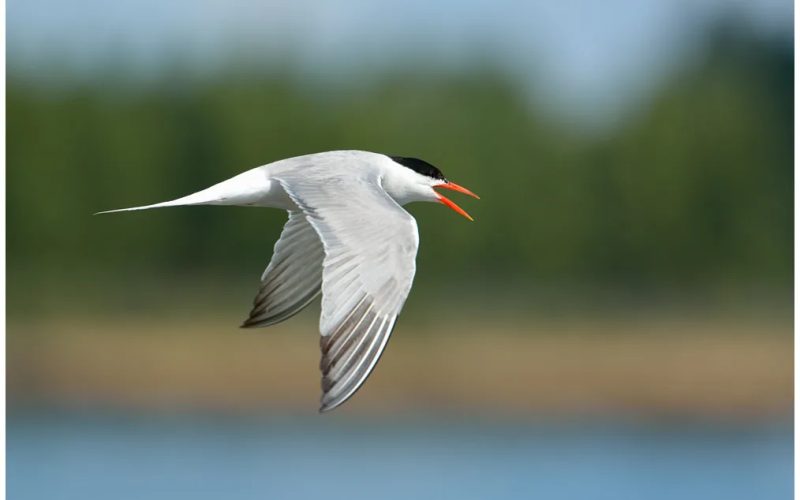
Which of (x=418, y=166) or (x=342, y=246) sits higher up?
(x=418, y=166)

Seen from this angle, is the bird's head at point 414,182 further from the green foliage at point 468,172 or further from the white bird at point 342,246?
the green foliage at point 468,172

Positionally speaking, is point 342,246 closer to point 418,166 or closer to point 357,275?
point 357,275

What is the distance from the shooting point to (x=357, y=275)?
3.16 metres

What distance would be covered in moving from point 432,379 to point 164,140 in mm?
3010

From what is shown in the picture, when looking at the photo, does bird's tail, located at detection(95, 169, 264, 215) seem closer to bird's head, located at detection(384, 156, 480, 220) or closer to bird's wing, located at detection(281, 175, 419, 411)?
bird's wing, located at detection(281, 175, 419, 411)

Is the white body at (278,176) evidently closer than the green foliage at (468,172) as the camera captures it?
Yes

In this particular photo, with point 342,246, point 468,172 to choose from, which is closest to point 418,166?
point 342,246

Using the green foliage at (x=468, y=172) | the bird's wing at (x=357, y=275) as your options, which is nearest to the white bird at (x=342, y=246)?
the bird's wing at (x=357, y=275)

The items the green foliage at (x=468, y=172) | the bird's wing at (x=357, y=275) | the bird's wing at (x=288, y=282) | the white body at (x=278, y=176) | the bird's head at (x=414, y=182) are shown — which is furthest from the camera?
the green foliage at (x=468, y=172)

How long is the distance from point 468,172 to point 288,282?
7.05 m

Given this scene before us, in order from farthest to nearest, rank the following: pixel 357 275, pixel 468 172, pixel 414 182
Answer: pixel 468 172 → pixel 414 182 → pixel 357 275

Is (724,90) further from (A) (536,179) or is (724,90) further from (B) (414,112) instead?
(B) (414,112)

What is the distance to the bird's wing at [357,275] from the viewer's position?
3.01 metres

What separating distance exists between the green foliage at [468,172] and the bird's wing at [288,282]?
6.45m
